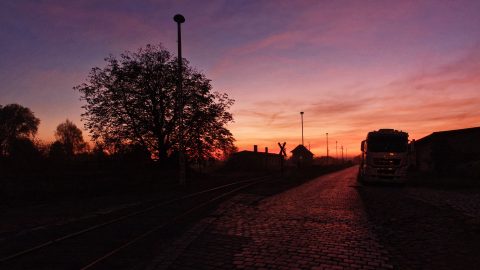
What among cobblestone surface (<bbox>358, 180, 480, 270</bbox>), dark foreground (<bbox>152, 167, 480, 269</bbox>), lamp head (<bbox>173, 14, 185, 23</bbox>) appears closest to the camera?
dark foreground (<bbox>152, 167, 480, 269</bbox>)

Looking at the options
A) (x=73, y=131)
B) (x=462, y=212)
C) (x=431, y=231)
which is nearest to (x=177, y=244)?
(x=431, y=231)

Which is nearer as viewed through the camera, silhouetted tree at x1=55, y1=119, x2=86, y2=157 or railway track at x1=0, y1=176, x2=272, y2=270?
railway track at x1=0, y1=176, x2=272, y2=270

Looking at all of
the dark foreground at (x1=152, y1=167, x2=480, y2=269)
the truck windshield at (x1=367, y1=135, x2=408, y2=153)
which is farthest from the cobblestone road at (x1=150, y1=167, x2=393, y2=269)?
the truck windshield at (x1=367, y1=135, x2=408, y2=153)

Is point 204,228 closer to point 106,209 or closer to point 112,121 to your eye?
point 106,209

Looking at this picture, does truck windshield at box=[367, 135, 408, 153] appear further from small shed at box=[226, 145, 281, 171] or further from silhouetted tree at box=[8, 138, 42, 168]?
small shed at box=[226, 145, 281, 171]

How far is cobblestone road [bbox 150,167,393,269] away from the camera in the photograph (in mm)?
6895

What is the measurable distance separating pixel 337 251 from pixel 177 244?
3.37m

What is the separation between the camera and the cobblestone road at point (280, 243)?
6.89 metres

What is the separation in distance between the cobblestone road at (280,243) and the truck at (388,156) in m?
13.2

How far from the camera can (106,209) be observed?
14383 mm

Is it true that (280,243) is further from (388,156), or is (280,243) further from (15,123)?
(15,123)

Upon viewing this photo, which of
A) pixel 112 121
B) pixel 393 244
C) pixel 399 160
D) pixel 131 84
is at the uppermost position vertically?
pixel 131 84

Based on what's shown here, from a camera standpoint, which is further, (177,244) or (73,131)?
(73,131)

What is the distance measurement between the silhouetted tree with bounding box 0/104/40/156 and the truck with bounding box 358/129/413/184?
70.1 m
